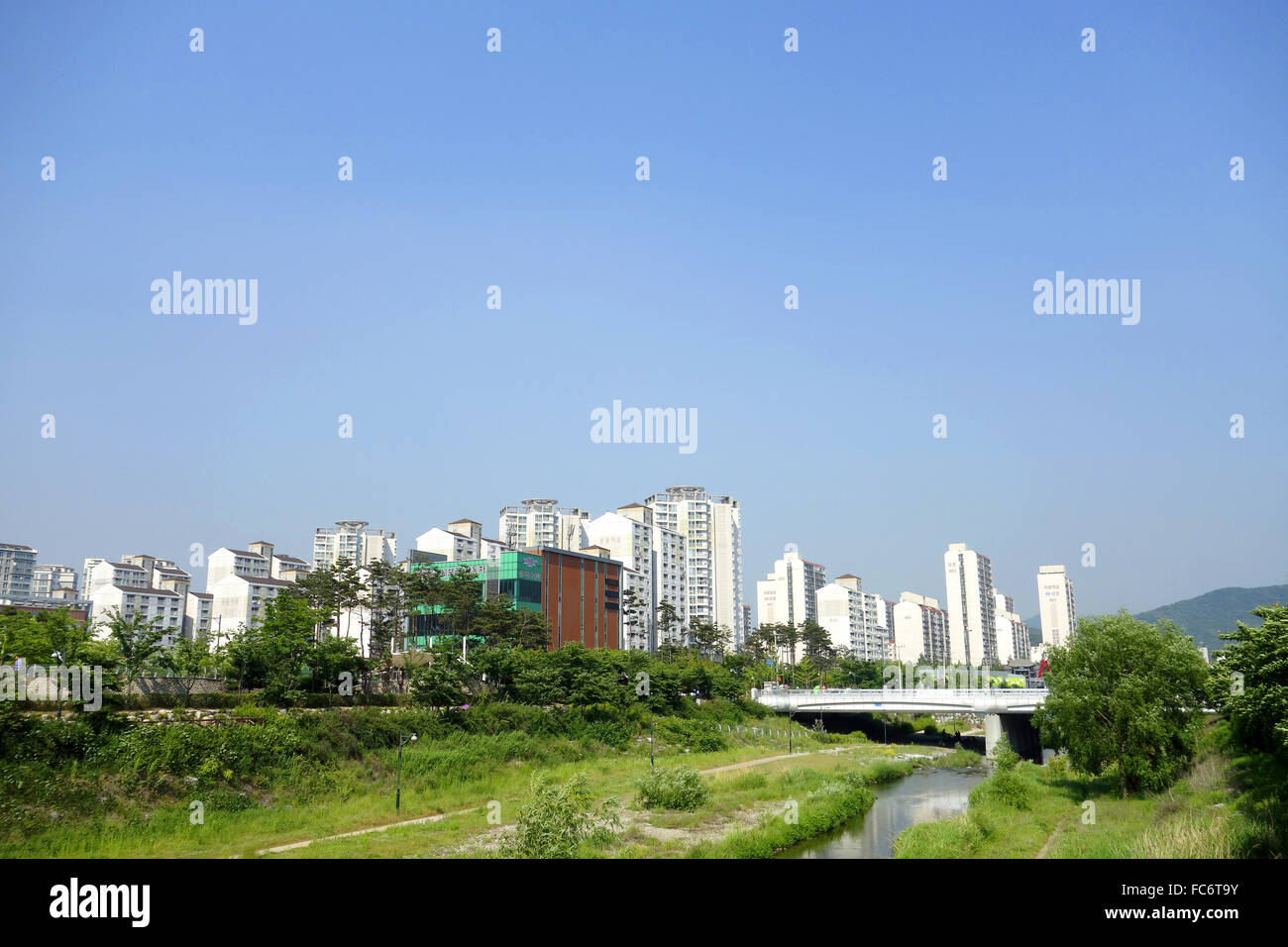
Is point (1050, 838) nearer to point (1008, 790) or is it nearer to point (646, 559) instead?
point (1008, 790)

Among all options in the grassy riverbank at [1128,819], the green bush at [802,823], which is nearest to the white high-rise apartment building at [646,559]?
the green bush at [802,823]

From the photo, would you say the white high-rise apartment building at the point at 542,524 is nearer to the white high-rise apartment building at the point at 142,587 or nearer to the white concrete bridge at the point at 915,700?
the white high-rise apartment building at the point at 142,587

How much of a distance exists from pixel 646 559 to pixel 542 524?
110 ft

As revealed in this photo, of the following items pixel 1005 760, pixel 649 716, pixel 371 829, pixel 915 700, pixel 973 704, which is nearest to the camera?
pixel 371 829

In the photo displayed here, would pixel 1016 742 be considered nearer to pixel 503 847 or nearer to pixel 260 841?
pixel 503 847

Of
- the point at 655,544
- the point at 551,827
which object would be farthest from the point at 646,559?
the point at 551,827

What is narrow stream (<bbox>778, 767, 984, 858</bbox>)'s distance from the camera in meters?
41.4

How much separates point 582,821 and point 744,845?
24.2ft

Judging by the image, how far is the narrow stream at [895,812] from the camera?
41375 millimetres

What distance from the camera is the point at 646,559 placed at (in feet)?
547

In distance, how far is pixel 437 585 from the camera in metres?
92.6

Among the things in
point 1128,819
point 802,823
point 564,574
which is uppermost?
point 564,574

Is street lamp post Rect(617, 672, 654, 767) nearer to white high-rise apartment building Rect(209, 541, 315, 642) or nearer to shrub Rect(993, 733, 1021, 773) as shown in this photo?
shrub Rect(993, 733, 1021, 773)
